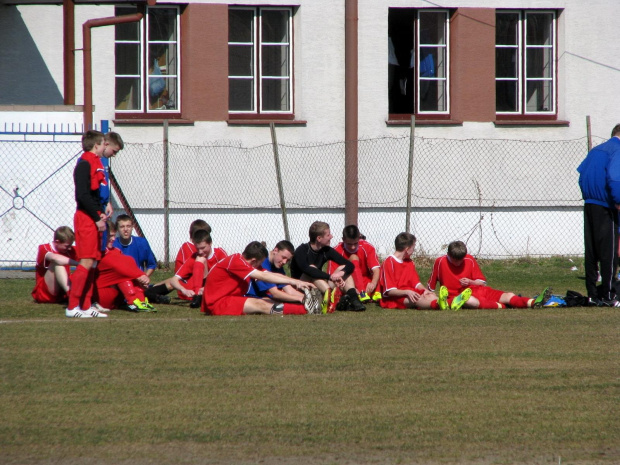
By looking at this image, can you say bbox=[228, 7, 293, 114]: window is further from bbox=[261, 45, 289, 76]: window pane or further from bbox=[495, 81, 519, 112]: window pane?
bbox=[495, 81, 519, 112]: window pane

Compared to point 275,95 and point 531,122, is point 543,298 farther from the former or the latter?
point 275,95

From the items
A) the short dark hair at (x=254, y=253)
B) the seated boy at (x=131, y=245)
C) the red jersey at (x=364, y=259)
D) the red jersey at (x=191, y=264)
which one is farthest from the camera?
the red jersey at (x=364, y=259)

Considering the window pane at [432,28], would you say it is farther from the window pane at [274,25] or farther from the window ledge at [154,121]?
the window ledge at [154,121]

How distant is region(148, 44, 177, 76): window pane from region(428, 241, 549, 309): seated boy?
803 centimetres

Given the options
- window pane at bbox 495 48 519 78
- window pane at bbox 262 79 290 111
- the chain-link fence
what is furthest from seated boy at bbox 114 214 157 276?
window pane at bbox 495 48 519 78

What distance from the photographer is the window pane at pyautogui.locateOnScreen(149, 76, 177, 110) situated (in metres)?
16.5

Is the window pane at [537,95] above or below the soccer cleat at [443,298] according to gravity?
above

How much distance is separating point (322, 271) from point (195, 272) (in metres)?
1.49

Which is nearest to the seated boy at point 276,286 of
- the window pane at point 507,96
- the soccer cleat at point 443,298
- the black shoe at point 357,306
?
the black shoe at point 357,306

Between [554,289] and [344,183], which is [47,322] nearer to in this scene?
[554,289]

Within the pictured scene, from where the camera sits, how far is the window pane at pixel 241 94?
1672 cm

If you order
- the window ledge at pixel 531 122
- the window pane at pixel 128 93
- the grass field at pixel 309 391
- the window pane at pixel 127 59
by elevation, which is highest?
the window pane at pixel 127 59

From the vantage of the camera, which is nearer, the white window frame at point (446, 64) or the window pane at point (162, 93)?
the window pane at point (162, 93)

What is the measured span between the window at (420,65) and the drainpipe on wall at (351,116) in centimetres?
104
